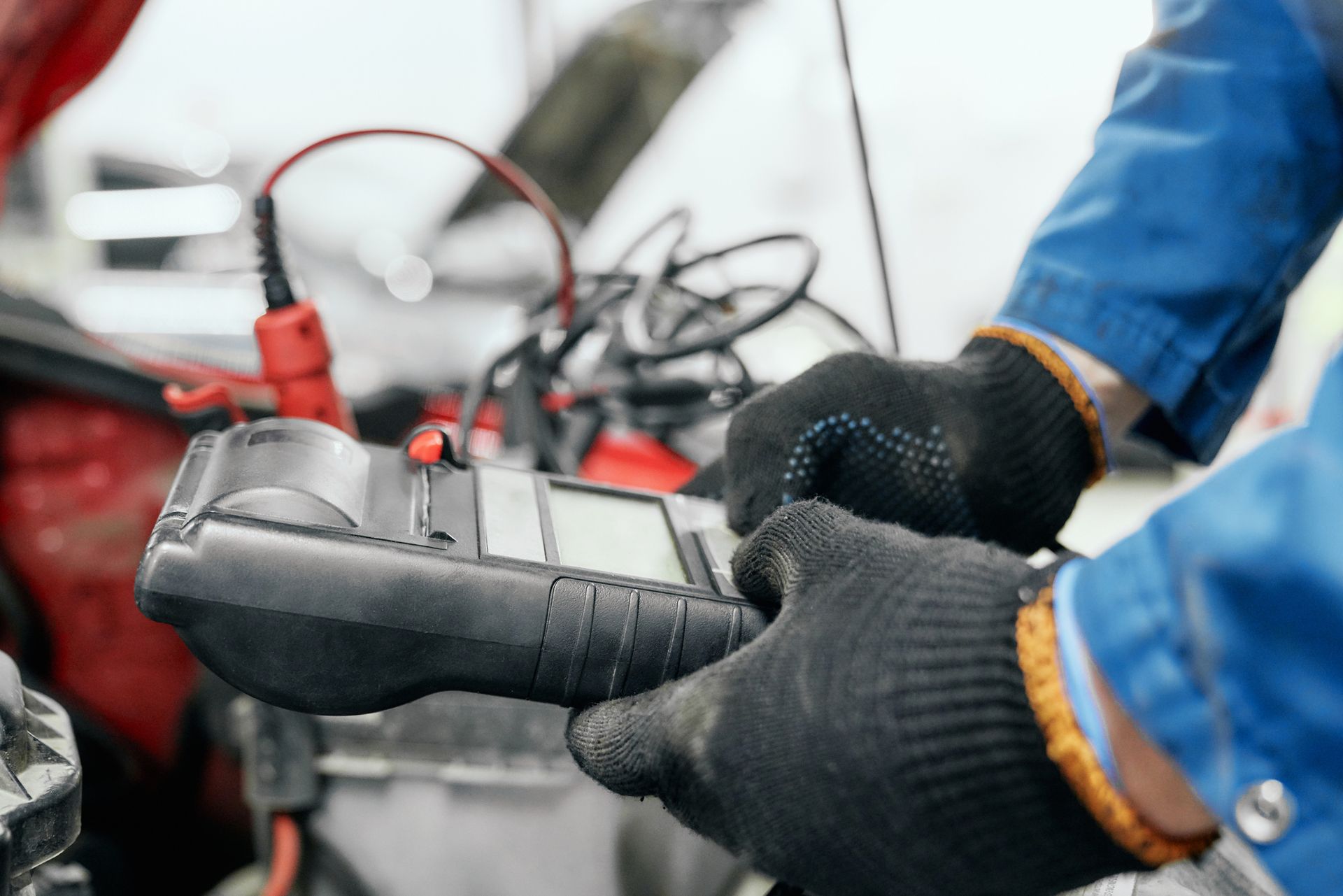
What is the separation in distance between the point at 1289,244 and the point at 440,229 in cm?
131

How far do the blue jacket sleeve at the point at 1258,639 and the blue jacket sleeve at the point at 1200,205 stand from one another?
0.31m

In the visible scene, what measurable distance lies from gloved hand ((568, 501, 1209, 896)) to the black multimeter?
0.04 m

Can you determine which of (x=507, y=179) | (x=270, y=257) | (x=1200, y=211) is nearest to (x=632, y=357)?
(x=507, y=179)

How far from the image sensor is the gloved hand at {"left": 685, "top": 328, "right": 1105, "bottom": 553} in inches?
18.8

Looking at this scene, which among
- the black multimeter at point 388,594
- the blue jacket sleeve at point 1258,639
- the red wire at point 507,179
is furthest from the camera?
the red wire at point 507,179

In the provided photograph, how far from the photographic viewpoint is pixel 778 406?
0.48 meters

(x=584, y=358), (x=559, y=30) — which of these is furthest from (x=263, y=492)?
(x=559, y=30)

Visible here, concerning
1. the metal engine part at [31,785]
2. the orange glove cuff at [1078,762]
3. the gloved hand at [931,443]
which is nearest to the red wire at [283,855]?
the metal engine part at [31,785]

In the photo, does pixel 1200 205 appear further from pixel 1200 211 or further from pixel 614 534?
pixel 614 534

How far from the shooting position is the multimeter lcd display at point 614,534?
0.42 m

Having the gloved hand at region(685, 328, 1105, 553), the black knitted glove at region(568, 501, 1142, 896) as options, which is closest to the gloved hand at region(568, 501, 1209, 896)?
the black knitted glove at region(568, 501, 1142, 896)

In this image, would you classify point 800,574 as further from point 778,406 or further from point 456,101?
point 456,101

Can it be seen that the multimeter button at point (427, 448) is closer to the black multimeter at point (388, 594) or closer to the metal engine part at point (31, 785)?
the black multimeter at point (388, 594)

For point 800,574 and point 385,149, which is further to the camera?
point 385,149
